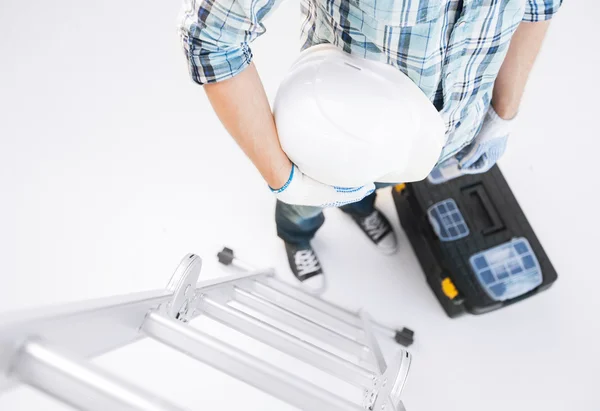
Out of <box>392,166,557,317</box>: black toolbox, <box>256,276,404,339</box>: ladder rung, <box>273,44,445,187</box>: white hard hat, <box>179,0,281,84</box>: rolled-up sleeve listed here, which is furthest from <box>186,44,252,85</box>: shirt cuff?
<box>392,166,557,317</box>: black toolbox

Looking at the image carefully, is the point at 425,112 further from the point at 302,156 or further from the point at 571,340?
the point at 571,340

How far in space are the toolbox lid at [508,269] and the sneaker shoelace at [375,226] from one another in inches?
11.0

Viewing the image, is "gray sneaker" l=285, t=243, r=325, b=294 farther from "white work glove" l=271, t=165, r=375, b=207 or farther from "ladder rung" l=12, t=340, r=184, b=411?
"ladder rung" l=12, t=340, r=184, b=411

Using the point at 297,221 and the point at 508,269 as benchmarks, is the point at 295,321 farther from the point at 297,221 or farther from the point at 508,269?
the point at 508,269

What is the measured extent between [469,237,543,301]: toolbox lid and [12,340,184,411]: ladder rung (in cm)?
106

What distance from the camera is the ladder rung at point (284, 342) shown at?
625 millimetres

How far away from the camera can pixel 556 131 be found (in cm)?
159

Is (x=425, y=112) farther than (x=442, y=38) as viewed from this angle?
Yes

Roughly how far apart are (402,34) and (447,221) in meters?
0.76

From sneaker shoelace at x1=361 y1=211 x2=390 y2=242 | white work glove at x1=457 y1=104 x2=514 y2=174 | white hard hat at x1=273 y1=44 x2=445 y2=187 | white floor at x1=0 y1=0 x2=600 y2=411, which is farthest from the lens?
sneaker shoelace at x1=361 y1=211 x2=390 y2=242

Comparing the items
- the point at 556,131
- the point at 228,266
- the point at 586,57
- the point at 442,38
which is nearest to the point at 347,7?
the point at 442,38

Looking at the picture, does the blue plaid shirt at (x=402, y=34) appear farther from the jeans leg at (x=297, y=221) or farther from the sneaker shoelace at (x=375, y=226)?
the sneaker shoelace at (x=375, y=226)

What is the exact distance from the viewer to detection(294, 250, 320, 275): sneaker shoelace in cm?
136

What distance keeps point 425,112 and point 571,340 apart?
1.01 meters
